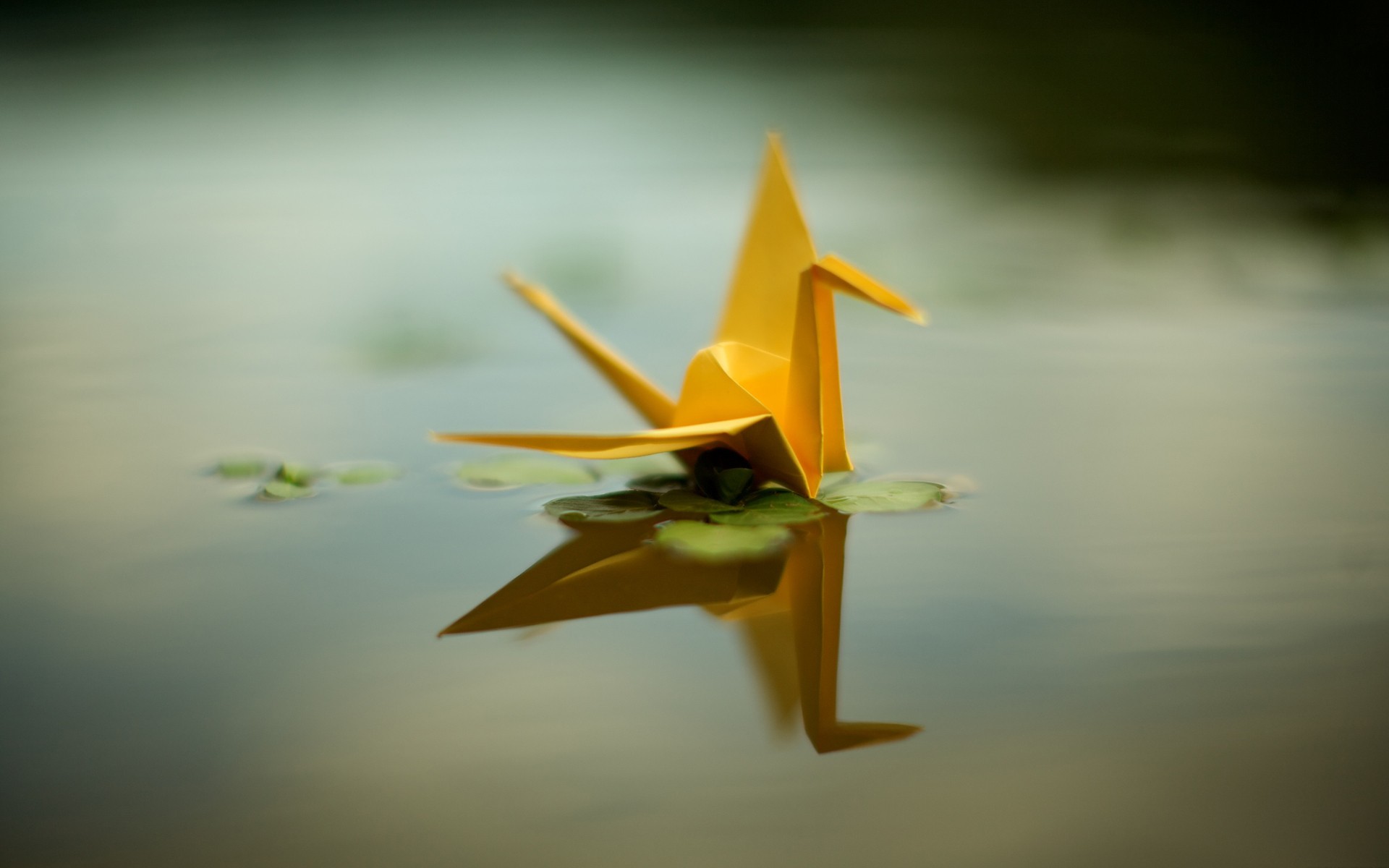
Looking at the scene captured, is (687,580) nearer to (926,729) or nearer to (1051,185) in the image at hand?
(926,729)

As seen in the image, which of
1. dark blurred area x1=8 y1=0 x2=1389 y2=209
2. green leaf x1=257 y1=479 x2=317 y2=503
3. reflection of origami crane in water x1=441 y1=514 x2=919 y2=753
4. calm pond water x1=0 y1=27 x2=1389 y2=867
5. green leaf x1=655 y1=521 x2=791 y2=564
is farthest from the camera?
dark blurred area x1=8 y1=0 x2=1389 y2=209

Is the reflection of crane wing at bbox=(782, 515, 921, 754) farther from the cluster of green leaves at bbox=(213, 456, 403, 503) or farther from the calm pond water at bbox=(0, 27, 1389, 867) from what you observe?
the cluster of green leaves at bbox=(213, 456, 403, 503)

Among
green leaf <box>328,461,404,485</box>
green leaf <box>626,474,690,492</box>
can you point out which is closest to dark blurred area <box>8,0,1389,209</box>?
green leaf <box>626,474,690,492</box>

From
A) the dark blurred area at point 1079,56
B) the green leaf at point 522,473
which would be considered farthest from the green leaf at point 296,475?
the dark blurred area at point 1079,56

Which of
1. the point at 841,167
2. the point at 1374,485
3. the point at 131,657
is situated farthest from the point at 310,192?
the point at 1374,485

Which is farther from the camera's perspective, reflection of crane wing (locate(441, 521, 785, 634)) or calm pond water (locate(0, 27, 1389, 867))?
reflection of crane wing (locate(441, 521, 785, 634))
